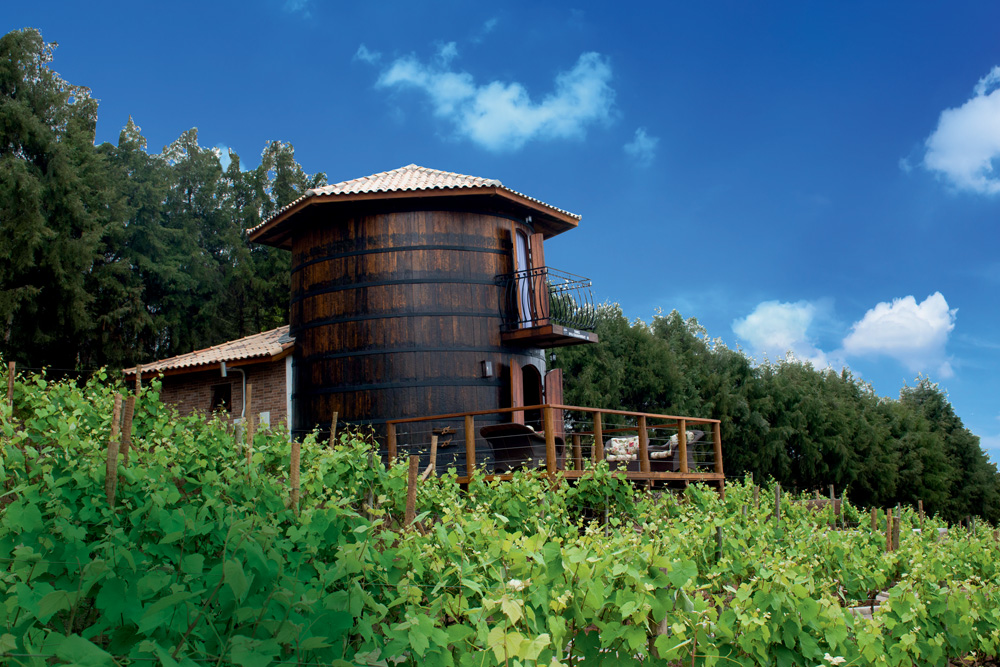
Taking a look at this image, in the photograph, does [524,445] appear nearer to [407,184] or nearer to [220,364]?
[407,184]

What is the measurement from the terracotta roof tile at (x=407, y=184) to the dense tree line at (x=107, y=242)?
7.41m

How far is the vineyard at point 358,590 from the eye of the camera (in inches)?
81.1

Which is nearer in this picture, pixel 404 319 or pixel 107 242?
pixel 404 319

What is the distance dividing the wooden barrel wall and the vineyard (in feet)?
16.6

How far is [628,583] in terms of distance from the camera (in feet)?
8.50

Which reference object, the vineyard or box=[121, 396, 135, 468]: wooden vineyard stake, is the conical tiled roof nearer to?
the vineyard

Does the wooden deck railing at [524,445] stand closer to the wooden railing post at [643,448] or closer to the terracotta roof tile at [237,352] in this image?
the wooden railing post at [643,448]

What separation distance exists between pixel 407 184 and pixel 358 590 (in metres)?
9.07

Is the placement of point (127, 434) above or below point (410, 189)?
below

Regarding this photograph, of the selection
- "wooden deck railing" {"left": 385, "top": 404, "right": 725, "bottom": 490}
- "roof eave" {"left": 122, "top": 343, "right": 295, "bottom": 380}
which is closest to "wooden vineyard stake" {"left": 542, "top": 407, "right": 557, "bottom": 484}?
"wooden deck railing" {"left": 385, "top": 404, "right": 725, "bottom": 490}

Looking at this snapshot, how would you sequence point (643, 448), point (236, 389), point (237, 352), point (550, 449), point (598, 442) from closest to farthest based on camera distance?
point (550, 449) < point (598, 442) < point (643, 448) < point (237, 352) < point (236, 389)

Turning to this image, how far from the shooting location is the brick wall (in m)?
11.5

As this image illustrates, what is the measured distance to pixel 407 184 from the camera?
10633mm

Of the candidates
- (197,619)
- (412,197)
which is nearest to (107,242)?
(412,197)
